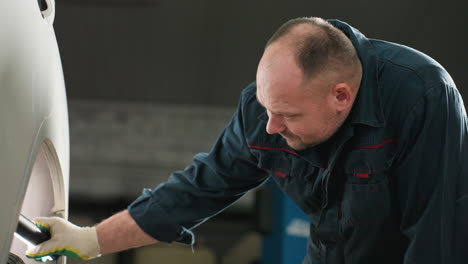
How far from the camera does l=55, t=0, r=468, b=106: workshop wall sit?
14.7 feet

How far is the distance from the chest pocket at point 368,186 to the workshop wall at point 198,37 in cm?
312

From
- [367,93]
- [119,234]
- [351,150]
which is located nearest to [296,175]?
[351,150]

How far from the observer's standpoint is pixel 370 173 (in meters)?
1.38

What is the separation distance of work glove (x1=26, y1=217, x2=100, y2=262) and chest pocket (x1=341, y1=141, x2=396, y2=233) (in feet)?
2.02

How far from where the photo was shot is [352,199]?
1.43m

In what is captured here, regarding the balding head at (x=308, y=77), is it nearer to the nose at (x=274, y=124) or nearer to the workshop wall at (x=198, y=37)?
the nose at (x=274, y=124)

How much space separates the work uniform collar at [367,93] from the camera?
4.50ft

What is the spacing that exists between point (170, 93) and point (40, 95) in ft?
11.5

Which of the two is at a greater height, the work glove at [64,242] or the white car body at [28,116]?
the white car body at [28,116]

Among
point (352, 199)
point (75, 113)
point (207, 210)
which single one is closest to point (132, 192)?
point (75, 113)

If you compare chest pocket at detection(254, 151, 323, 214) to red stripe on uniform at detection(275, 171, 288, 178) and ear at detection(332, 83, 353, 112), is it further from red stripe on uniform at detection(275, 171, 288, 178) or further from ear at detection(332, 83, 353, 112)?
ear at detection(332, 83, 353, 112)

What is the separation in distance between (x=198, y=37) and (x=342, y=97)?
3.27 metres

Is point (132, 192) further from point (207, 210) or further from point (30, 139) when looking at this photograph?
point (30, 139)

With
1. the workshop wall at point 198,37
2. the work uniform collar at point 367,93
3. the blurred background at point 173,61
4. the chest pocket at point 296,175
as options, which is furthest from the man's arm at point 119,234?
the workshop wall at point 198,37
